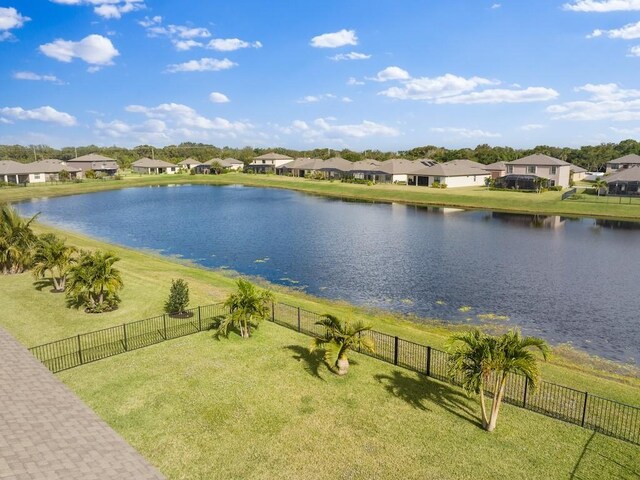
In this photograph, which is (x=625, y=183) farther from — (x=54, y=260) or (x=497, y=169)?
(x=54, y=260)

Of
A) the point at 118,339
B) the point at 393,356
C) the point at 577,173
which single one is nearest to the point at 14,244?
the point at 118,339

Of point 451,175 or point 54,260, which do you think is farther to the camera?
point 451,175

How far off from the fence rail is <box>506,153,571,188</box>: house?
9155 cm

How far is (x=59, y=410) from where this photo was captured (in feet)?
44.6

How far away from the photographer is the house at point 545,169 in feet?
327

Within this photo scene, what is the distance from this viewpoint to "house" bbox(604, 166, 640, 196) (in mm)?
84562

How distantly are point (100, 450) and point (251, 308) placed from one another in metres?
11.0

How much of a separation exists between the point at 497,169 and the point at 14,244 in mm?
120224

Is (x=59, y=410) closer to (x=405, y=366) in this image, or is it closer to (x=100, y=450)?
(x=100, y=450)

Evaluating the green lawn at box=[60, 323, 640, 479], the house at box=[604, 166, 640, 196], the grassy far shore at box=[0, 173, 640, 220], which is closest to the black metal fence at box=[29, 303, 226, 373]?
the green lawn at box=[60, 323, 640, 479]

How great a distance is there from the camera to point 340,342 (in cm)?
1866

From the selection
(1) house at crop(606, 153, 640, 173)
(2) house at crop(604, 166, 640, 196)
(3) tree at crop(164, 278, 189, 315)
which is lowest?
(3) tree at crop(164, 278, 189, 315)

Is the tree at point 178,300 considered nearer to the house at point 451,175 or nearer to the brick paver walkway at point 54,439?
the brick paver walkway at point 54,439

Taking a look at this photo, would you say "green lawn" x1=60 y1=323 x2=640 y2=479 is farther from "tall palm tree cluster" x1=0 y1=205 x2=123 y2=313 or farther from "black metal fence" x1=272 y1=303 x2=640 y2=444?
"tall palm tree cluster" x1=0 y1=205 x2=123 y2=313
